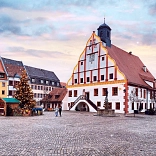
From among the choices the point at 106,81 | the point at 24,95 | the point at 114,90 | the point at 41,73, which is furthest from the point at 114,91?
the point at 41,73

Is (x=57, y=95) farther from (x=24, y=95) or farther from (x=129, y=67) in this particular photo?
(x=24, y=95)

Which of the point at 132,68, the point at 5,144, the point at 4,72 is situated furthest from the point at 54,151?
the point at 4,72

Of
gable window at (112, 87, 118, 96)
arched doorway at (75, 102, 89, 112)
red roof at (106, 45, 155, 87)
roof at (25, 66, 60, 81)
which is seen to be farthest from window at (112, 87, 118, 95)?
roof at (25, 66, 60, 81)

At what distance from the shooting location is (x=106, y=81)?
4488 centimetres

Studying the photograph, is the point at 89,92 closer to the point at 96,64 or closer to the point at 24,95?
the point at 96,64

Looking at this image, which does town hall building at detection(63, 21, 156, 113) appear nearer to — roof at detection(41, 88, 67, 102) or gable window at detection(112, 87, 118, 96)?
gable window at detection(112, 87, 118, 96)

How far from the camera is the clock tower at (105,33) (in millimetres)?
48487

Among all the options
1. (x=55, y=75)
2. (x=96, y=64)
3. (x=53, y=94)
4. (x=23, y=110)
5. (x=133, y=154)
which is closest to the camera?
(x=133, y=154)

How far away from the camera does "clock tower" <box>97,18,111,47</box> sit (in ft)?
159

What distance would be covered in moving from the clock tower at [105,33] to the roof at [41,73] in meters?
31.4

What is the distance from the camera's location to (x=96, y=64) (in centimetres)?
4731

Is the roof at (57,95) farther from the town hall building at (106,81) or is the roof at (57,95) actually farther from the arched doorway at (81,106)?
the arched doorway at (81,106)

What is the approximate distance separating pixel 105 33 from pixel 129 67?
29.2 feet

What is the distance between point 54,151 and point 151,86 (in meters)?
45.3
